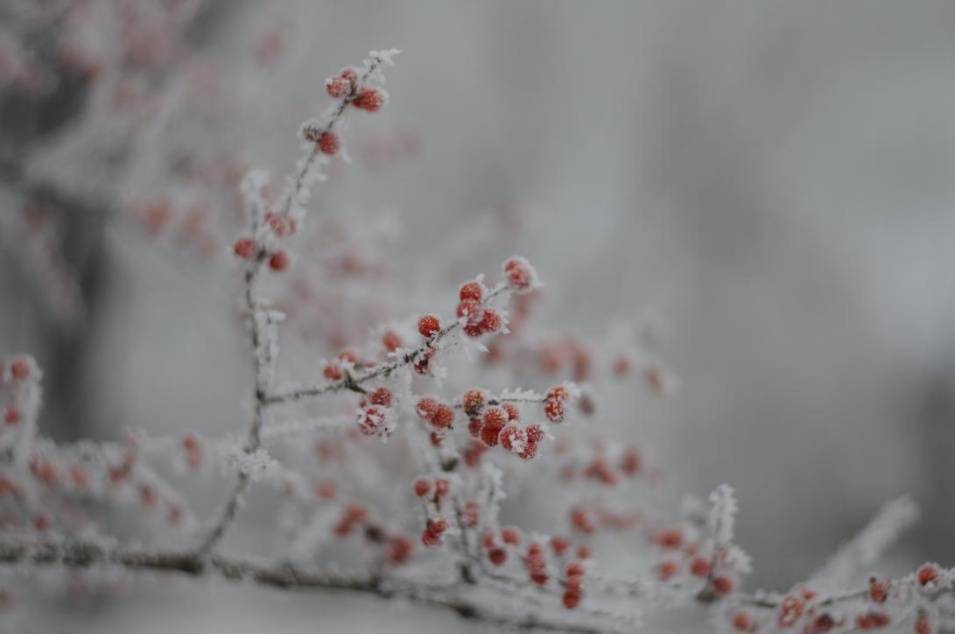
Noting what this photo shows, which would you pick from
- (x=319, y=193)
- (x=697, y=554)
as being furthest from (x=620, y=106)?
(x=697, y=554)

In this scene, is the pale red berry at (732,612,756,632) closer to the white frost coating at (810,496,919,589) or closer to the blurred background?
the white frost coating at (810,496,919,589)

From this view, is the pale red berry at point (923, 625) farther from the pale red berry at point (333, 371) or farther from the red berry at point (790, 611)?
the pale red berry at point (333, 371)

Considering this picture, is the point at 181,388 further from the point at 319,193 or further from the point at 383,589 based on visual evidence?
the point at 383,589

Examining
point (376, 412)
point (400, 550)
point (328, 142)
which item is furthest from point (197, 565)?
point (328, 142)

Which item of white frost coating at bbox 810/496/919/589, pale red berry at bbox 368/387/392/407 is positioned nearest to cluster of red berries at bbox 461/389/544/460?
pale red berry at bbox 368/387/392/407

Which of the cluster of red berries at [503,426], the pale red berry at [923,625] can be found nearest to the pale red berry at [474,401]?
the cluster of red berries at [503,426]
